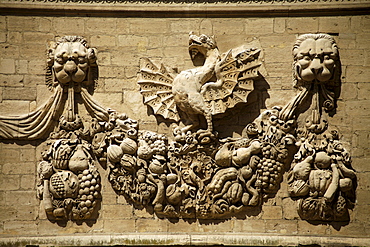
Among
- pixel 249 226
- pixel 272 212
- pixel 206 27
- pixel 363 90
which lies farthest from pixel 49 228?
pixel 363 90

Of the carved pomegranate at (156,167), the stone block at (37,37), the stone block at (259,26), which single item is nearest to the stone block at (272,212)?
the carved pomegranate at (156,167)

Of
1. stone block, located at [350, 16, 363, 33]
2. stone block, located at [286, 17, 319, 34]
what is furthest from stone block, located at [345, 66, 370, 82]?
stone block, located at [286, 17, 319, 34]

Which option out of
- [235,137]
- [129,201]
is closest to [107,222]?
[129,201]

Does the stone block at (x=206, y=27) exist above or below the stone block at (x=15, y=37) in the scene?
above

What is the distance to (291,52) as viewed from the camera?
31.2ft

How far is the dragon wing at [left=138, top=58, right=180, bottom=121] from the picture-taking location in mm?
9422

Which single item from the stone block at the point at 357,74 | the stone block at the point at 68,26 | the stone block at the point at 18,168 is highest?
the stone block at the point at 68,26

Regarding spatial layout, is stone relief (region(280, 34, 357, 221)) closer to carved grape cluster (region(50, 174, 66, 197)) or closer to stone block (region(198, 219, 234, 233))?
stone block (region(198, 219, 234, 233))

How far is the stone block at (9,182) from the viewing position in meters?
9.34

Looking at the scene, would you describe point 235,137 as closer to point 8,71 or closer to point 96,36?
point 96,36

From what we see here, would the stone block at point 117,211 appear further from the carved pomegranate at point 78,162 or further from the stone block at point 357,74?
the stone block at point 357,74

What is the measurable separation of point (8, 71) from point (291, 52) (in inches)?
106

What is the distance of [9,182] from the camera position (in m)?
9.34

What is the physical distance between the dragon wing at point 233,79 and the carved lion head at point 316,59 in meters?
0.38
